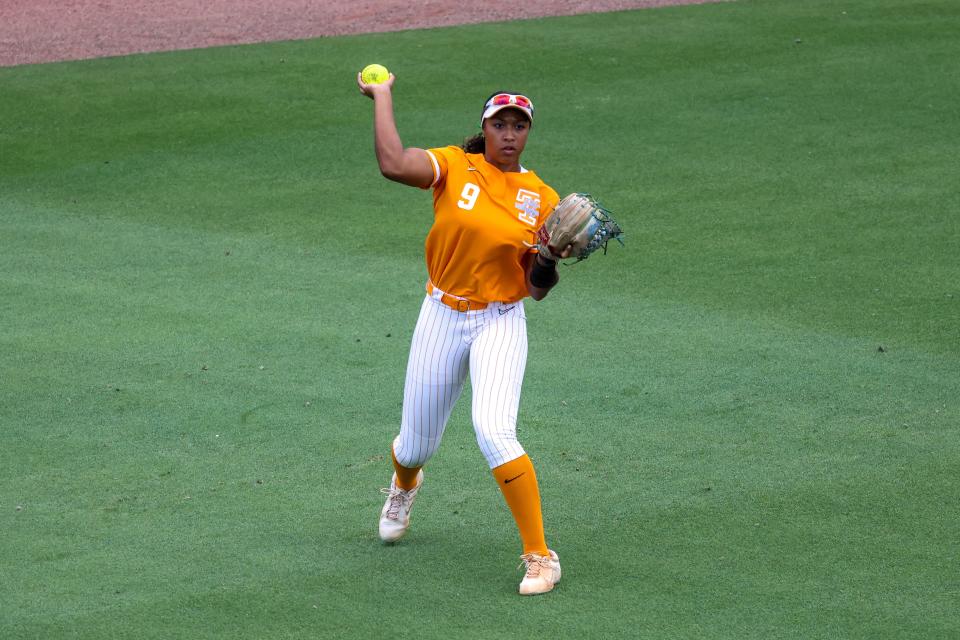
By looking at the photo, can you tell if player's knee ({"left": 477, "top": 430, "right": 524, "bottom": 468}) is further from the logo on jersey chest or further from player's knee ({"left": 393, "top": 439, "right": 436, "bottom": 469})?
the logo on jersey chest

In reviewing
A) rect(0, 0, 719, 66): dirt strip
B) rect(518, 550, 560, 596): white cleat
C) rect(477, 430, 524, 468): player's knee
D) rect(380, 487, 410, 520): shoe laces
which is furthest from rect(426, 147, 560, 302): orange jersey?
rect(0, 0, 719, 66): dirt strip

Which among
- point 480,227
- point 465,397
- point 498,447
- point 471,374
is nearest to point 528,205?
point 480,227

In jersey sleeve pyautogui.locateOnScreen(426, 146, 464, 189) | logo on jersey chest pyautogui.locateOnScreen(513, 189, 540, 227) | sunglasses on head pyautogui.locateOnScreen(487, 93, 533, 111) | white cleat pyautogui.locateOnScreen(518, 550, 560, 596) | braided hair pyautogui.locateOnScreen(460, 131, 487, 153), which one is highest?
sunglasses on head pyautogui.locateOnScreen(487, 93, 533, 111)

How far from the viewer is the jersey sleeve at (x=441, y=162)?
17.9ft

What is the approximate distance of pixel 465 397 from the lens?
7805 millimetres

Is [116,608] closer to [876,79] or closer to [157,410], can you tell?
[157,410]

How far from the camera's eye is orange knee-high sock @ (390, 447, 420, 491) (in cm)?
588

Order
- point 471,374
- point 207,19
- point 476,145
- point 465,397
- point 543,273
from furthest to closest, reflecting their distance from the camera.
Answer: point 207,19
point 465,397
point 476,145
point 471,374
point 543,273

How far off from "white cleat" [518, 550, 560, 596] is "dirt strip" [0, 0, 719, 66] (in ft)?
40.1

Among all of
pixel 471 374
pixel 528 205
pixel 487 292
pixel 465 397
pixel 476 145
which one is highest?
pixel 476 145

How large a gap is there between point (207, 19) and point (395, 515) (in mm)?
12781

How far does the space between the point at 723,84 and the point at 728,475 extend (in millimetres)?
→ 8664

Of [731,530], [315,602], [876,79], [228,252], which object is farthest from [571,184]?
[315,602]

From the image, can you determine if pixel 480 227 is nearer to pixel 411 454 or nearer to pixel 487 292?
pixel 487 292
